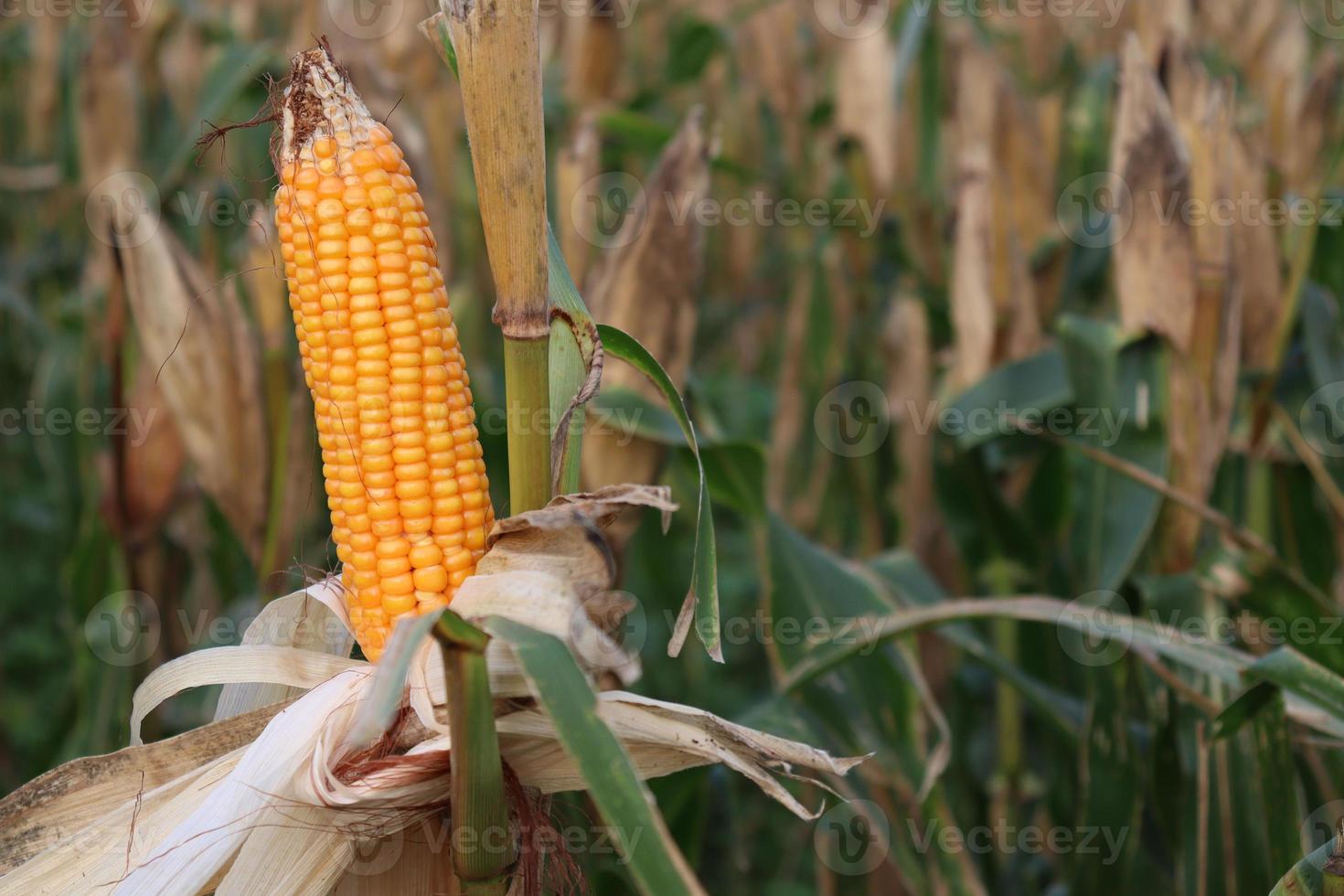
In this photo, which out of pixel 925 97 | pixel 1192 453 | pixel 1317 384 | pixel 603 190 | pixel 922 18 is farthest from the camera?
pixel 603 190

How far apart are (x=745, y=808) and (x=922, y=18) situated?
2.32 meters

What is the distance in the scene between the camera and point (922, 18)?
10.4 ft

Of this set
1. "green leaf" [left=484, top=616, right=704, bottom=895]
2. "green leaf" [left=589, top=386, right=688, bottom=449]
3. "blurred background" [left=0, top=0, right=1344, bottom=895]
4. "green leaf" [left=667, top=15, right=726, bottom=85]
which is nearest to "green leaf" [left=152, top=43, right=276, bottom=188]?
"blurred background" [left=0, top=0, right=1344, bottom=895]

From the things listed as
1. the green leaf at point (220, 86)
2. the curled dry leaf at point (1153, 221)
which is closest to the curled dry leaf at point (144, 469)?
the green leaf at point (220, 86)

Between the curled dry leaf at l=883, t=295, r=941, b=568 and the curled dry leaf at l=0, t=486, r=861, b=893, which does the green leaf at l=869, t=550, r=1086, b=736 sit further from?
the curled dry leaf at l=0, t=486, r=861, b=893

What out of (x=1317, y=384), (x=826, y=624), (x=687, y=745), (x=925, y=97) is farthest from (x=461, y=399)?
(x=925, y=97)

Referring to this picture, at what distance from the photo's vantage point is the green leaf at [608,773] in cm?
83

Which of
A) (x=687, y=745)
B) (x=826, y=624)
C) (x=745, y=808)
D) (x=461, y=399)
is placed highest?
(x=461, y=399)

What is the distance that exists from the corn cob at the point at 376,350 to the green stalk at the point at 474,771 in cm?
20

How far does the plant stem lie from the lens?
1.03m

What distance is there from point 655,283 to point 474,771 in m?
1.08

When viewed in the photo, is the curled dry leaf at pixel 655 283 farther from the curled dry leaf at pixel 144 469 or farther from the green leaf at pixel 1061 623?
the curled dry leaf at pixel 144 469

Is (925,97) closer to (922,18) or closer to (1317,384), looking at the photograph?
(922,18)

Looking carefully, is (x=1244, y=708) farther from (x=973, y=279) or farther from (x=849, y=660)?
(x=973, y=279)
